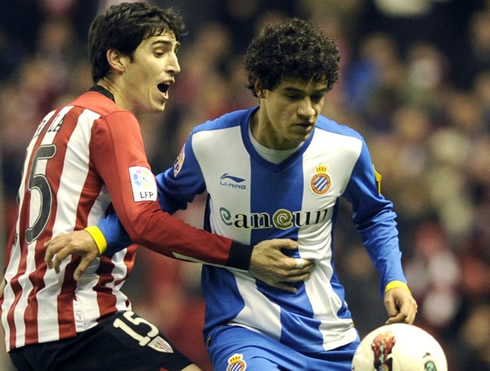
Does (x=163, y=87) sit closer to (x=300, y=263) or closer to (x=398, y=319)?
(x=300, y=263)

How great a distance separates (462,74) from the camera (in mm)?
11164

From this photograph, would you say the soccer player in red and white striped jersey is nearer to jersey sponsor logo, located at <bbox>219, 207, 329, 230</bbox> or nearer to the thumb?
the thumb

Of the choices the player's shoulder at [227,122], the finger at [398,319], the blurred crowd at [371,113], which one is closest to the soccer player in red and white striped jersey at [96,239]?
the player's shoulder at [227,122]

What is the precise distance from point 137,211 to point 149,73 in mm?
755

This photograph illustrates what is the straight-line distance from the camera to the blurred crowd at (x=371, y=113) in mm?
9125

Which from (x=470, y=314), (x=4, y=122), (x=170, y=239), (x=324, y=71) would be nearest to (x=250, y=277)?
(x=170, y=239)

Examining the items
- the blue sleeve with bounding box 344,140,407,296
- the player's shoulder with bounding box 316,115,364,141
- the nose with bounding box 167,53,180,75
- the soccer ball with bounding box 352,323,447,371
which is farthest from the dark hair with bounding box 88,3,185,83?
the soccer ball with bounding box 352,323,447,371

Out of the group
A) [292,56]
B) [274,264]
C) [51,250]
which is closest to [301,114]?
[292,56]

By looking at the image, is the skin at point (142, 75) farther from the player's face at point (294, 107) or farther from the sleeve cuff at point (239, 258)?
the sleeve cuff at point (239, 258)

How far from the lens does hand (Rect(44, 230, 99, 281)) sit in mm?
4551

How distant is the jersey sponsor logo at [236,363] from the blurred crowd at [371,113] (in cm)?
396

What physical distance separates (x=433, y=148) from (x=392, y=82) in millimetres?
915

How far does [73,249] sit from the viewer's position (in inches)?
179

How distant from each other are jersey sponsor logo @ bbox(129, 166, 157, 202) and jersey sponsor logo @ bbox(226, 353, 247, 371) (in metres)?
0.75
